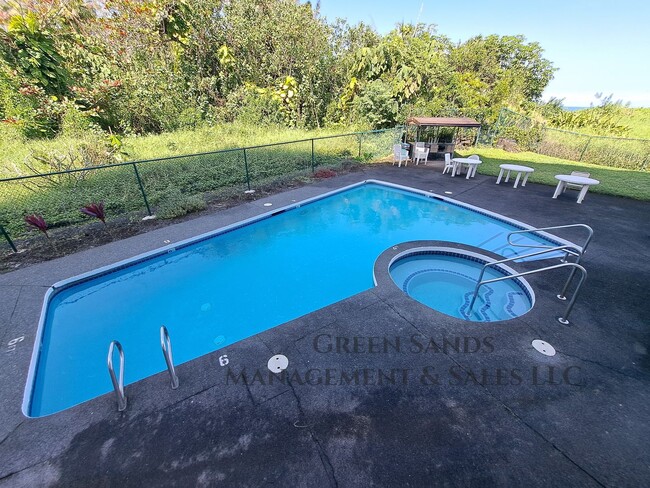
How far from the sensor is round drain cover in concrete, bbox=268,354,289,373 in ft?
9.89

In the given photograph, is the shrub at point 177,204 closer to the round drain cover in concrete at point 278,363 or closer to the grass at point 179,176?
the grass at point 179,176

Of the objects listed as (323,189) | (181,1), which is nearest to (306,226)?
(323,189)

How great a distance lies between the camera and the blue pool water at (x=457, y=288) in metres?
4.41

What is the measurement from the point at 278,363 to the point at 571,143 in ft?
51.9

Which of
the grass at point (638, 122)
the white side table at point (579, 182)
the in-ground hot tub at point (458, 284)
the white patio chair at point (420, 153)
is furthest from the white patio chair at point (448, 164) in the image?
the grass at point (638, 122)

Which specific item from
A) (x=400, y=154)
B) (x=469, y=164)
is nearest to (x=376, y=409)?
(x=469, y=164)

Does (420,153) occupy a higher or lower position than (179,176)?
higher

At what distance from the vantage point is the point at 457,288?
4949mm

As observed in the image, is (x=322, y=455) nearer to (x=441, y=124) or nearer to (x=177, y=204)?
(x=177, y=204)

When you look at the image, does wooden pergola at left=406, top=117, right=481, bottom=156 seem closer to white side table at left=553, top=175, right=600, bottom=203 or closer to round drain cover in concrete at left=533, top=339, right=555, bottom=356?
white side table at left=553, top=175, right=600, bottom=203

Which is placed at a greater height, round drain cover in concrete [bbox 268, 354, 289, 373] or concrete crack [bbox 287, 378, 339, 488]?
round drain cover in concrete [bbox 268, 354, 289, 373]

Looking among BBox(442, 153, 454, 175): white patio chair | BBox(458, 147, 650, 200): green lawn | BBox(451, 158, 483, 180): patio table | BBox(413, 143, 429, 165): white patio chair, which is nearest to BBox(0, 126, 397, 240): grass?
BBox(413, 143, 429, 165): white patio chair

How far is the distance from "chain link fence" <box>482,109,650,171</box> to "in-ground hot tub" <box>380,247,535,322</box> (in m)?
11.1

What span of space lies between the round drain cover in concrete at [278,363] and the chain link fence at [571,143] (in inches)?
596
